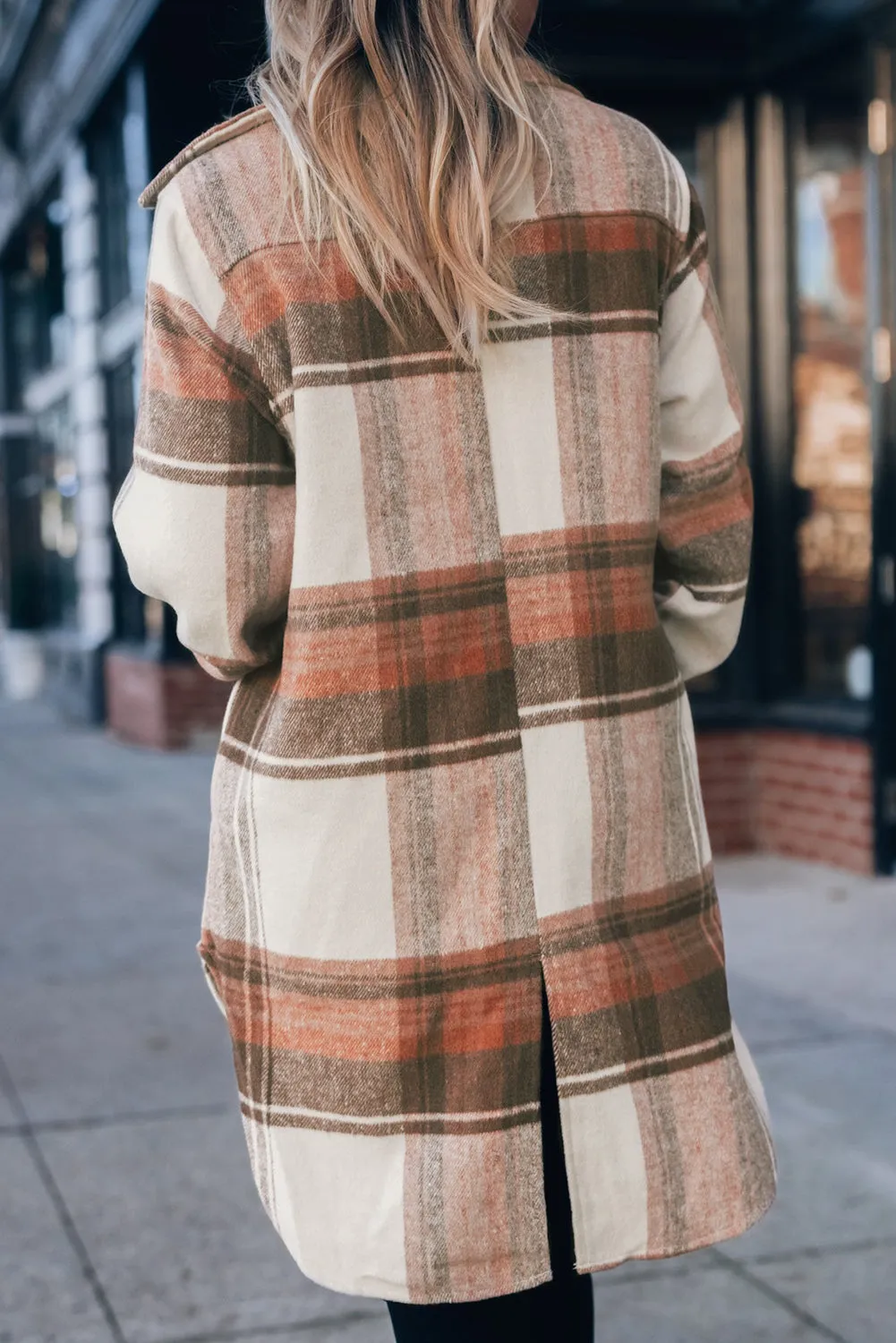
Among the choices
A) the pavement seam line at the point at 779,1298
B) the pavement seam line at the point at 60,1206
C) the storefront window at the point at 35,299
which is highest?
the storefront window at the point at 35,299

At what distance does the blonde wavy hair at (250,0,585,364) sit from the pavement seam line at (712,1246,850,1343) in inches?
78.9

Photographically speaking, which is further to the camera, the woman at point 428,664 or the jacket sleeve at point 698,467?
the jacket sleeve at point 698,467

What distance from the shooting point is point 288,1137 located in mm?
1588

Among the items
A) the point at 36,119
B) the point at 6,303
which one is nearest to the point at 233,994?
the point at 36,119

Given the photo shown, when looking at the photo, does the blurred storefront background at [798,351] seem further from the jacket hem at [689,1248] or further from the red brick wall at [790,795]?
the jacket hem at [689,1248]

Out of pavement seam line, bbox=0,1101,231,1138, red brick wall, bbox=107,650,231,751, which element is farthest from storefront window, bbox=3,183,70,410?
pavement seam line, bbox=0,1101,231,1138

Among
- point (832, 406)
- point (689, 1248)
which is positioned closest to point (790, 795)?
point (832, 406)

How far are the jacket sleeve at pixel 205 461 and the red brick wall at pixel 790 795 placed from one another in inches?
199

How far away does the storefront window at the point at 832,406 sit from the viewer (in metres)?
6.65

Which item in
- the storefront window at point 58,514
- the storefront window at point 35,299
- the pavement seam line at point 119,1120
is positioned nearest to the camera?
the pavement seam line at point 119,1120

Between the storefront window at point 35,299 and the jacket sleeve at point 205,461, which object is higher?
the storefront window at point 35,299

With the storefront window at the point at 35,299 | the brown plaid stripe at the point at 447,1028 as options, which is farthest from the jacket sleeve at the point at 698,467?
the storefront window at the point at 35,299

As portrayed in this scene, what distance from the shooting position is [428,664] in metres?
1.57

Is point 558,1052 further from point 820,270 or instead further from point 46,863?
point 46,863
